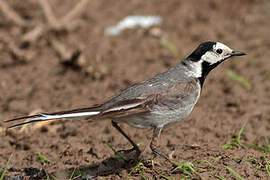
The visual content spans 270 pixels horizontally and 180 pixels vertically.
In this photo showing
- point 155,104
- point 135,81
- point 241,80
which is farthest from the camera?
point 135,81

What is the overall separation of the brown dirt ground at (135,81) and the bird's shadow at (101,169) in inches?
1.0

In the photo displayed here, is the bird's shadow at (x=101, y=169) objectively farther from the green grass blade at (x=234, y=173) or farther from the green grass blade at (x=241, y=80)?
the green grass blade at (x=241, y=80)

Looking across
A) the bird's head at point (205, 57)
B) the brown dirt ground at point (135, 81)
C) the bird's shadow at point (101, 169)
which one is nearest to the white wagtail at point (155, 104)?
the bird's head at point (205, 57)

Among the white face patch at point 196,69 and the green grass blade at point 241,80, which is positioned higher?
the white face patch at point 196,69

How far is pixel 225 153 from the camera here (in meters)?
4.96

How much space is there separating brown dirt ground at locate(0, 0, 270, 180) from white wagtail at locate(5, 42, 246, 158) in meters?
0.49

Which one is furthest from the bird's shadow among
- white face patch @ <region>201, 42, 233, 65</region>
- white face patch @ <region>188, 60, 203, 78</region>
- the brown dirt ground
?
white face patch @ <region>201, 42, 233, 65</region>

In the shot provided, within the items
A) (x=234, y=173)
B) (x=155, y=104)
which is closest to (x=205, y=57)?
(x=155, y=104)

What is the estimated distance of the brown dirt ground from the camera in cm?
519

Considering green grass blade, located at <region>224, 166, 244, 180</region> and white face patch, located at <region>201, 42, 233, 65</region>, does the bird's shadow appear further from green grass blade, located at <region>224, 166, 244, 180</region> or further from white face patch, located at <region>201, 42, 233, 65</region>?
white face patch, located at <region>201, 42, 233, 65</region>

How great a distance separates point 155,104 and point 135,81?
3139 mm

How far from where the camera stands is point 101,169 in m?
4.85

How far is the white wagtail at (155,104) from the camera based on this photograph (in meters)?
4.60

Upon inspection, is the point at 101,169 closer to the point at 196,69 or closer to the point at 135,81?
the point at 196,69
